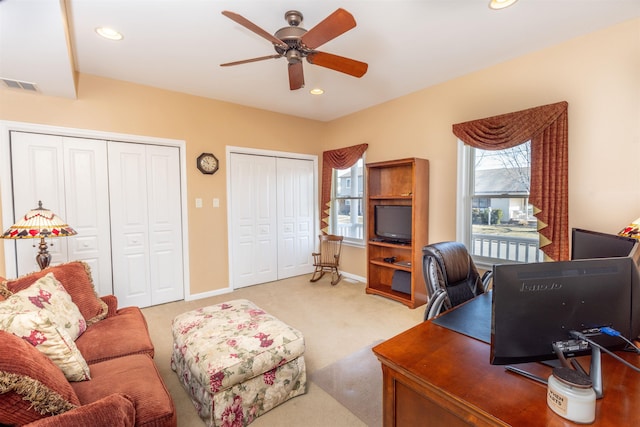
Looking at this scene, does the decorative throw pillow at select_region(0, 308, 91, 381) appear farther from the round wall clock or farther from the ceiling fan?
the round wall clock

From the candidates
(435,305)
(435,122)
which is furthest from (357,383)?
(435,122)

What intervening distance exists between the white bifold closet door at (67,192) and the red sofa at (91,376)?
1.28m

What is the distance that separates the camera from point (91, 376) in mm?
1457

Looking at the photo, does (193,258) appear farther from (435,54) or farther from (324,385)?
(435,54)

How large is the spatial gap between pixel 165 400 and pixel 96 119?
324cm

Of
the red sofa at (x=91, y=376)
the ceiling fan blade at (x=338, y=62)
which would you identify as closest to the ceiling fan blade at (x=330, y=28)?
the ceiling fan blade at (x=338, y=62)

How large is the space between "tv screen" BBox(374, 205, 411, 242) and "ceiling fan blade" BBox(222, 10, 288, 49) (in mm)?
2475

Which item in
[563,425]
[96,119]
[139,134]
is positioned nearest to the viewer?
[563,425]

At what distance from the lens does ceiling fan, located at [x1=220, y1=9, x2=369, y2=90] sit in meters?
1.74

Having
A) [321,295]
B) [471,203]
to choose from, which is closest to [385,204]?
[471,203]

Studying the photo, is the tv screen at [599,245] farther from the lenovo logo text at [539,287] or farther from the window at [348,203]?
the window at [348,203]

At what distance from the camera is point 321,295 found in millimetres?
4012

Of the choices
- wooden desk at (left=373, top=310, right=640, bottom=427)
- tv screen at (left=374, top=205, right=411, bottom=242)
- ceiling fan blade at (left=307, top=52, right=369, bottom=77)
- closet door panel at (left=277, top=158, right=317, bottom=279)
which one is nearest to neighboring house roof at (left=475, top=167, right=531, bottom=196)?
tv screen at (left=374, top=205, right=411, bottom=242)

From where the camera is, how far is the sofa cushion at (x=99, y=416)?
3.08 ft
